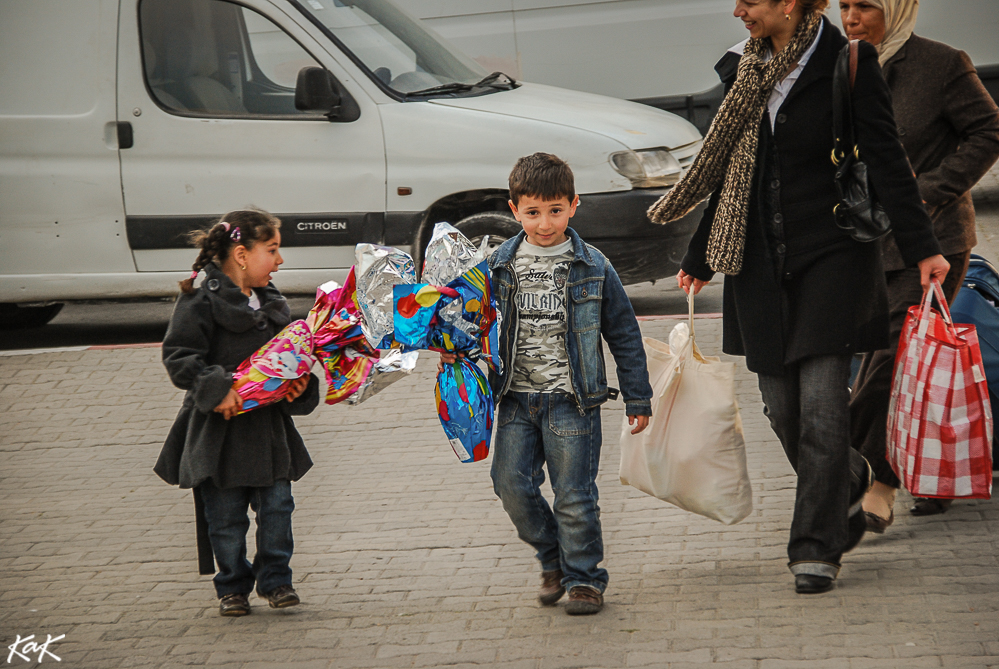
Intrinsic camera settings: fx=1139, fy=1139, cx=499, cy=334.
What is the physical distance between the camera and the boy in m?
3.53

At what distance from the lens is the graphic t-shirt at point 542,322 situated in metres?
3.55

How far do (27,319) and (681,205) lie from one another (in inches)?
248

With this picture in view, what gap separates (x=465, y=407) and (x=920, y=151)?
6.39 ft

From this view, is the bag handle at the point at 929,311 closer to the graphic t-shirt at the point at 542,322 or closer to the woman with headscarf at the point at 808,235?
the woman with headscarf at the point at 808,235

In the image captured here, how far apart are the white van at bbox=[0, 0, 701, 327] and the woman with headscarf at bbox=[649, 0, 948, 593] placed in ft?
10.6

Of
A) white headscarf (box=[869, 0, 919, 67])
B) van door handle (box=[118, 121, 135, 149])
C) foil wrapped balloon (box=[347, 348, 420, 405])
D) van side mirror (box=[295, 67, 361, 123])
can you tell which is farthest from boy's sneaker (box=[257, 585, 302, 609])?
van door handle (box=[118, 121, 135, 149])

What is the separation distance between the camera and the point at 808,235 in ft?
11.7

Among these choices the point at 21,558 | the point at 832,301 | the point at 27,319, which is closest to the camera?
the point at 832,301

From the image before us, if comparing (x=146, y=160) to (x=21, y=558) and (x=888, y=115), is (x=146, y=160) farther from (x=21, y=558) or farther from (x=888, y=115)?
(x=888, y=115)

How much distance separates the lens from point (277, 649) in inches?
140

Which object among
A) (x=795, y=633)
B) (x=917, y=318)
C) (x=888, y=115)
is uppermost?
(x=888, y=115)

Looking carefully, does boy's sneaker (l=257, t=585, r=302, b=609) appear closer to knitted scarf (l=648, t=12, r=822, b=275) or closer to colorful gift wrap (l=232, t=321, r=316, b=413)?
colorful gift wrap (l=232, t=321, r=316, b=413)

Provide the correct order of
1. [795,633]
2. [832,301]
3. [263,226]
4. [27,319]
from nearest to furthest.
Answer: [795,633], [832,301], [263,226], [27,319]

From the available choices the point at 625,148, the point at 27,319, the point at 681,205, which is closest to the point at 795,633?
the point at 681,205
